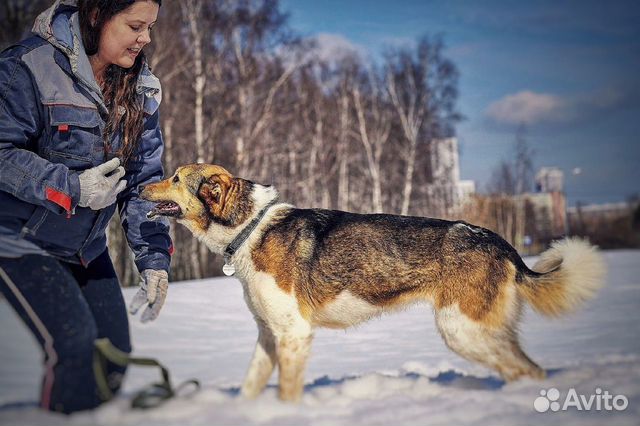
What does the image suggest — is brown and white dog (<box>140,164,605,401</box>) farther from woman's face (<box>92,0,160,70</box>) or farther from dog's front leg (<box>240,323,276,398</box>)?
woman's face (<box>92,0,160,70</box>)

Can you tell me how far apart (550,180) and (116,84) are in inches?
975

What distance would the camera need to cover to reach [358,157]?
1950 centimetres

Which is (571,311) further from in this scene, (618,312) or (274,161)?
(274,161)

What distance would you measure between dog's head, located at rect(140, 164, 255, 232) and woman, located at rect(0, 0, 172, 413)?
0.26 m

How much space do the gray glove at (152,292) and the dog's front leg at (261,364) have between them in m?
0.70

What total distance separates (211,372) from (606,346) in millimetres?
3315

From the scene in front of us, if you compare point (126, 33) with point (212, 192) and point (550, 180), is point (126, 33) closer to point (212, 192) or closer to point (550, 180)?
point (212, 192)

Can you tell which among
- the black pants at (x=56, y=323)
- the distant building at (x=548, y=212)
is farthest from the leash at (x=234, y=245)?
the distant building at (x=548, y=212)

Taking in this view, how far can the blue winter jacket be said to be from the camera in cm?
234

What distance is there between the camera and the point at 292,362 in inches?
118

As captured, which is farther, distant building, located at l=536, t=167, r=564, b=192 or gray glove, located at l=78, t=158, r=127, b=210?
distant building, located at l=536, t=167, r=564, b=192

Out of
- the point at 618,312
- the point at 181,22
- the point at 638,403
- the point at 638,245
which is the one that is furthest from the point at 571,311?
the point at 638,245

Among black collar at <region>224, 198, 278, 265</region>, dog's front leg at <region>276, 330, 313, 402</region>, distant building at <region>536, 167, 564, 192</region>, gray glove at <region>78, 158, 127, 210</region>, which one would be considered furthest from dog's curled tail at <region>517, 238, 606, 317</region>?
distant building at <region>536, 167, 564, 192</region>

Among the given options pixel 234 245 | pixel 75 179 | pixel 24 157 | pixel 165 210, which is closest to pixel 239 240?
pixel 234 245
